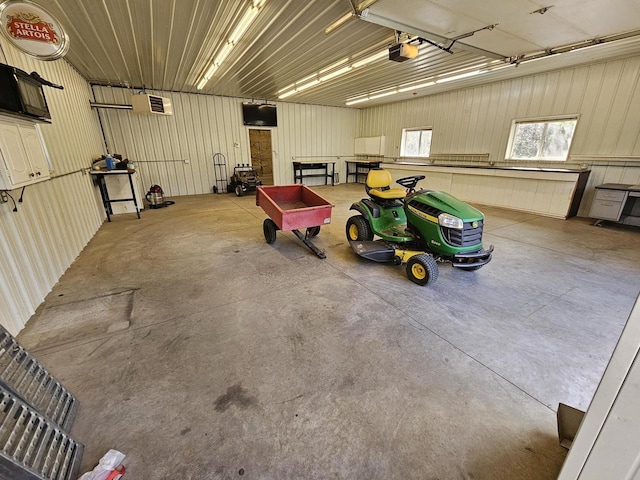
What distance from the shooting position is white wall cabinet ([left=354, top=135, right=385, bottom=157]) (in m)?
10.6

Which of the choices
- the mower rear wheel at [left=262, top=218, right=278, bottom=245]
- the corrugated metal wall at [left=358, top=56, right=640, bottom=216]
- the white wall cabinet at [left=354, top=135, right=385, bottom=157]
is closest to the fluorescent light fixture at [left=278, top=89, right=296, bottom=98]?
the white wall cabinet at [left=354, top=135, right=385, bottom=157]

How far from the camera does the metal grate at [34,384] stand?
1367 millimetres

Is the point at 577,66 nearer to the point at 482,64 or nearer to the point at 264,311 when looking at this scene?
the point at 482,64

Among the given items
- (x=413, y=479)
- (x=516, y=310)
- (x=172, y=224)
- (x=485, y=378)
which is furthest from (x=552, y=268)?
(x=172, y=224)

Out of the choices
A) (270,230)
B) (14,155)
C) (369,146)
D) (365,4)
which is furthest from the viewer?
(369,146)

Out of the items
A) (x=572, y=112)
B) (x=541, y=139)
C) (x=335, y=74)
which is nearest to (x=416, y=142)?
(x=541, y=139)

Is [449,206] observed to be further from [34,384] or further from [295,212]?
[34,384]

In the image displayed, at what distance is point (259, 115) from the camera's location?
30.7 feet

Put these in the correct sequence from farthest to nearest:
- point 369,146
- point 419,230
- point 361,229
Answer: point 369,146, point 361,229, point 419,230

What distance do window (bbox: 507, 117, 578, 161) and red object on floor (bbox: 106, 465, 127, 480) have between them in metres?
8.64

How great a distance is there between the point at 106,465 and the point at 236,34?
507cm

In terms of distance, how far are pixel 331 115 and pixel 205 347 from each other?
10.9 metres

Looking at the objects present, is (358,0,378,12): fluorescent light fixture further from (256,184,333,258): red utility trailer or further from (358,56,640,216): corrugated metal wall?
(358,56,640,216): corrugated metal wall

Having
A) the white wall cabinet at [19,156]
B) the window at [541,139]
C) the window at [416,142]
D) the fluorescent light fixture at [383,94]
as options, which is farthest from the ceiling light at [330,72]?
the white wall cabinet at [19,156]
